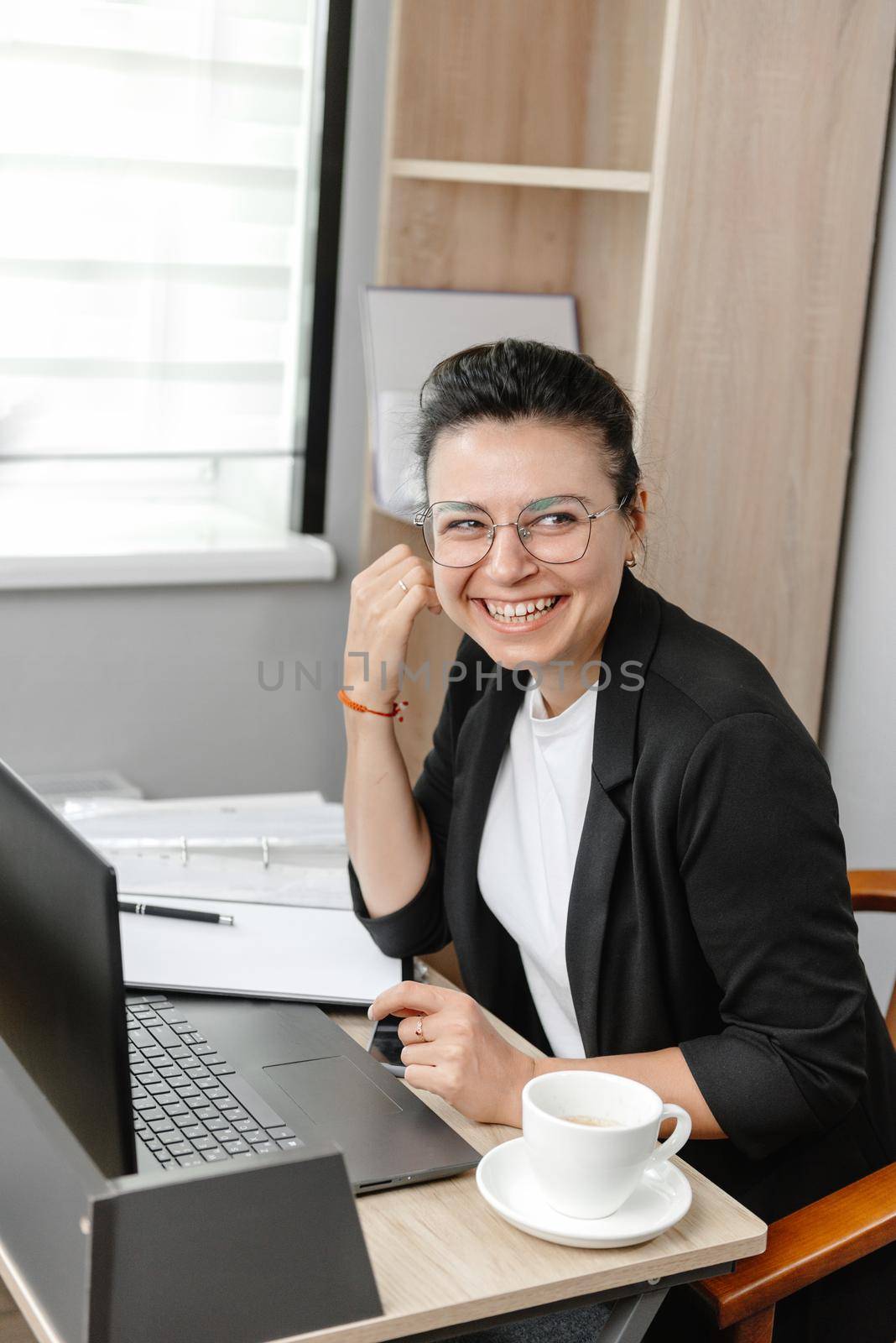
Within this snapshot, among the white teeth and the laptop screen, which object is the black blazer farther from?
the laptop screen

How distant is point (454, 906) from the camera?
147cm

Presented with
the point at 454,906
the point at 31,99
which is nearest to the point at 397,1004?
the point at 454,906

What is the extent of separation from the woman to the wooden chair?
7 centimetres

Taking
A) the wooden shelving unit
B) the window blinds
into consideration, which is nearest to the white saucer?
the wooden shelving unit

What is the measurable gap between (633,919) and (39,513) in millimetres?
1636

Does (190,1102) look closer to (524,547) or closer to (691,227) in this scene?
(524,547)

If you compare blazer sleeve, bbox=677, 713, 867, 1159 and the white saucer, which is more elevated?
blazer sleeve, bbox=677, 713, 867, 1159

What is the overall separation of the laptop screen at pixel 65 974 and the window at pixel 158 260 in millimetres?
1594

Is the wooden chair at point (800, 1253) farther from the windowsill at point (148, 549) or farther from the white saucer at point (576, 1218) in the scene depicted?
the windowsill at point (148, 549)

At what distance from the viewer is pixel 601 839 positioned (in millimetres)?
1287

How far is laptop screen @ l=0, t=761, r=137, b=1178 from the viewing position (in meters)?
0.84

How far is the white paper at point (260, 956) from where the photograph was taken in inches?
51.2

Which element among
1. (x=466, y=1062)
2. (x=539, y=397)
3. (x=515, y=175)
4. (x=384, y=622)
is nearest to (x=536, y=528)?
(x=539, y=397)

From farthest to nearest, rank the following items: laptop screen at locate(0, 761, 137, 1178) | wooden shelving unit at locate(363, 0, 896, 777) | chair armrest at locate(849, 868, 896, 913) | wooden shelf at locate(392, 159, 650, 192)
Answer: wooden shelf at locate(392, 159, 650, 192)
wooden shelving unit at locate(363, 0, 896, 777)
chair armrest at locate(849, 868, 896, 913)
laptop screen at locate(0, 761, 137, 1178)
